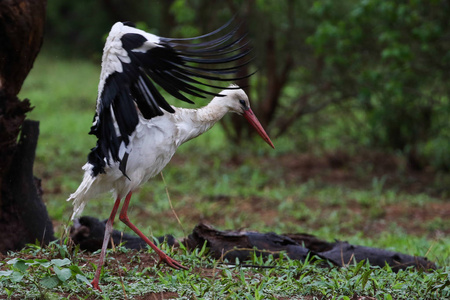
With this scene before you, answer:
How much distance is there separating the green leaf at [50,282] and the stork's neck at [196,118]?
1139 millimetres

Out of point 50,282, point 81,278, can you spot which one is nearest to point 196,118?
point 81,278

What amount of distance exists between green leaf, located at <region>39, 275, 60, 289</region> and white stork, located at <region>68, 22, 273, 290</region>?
0.84ft

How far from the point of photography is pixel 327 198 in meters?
7.75

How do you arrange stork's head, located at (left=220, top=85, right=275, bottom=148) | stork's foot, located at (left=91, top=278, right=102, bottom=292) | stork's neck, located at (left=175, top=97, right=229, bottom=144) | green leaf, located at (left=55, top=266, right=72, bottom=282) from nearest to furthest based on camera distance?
1. green leaf, located at (left=55, top=266, right=72, bottom=282)
2. stork's foot, located at (left=91, top=278, right=102, bottom=292)
3. stork's neck, located at (left=175, top=97, right=229, bottom=144)
4. stork's head, located at (left=220, top=85, right=275, bottom=148)

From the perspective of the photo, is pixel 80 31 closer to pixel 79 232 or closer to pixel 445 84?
pixel 445 84

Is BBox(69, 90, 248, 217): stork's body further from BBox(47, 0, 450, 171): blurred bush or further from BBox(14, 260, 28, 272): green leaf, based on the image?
BBox(47, 0, 450, 171): blurred bush

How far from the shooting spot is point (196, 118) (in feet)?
12.8

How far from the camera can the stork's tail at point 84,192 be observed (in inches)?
144

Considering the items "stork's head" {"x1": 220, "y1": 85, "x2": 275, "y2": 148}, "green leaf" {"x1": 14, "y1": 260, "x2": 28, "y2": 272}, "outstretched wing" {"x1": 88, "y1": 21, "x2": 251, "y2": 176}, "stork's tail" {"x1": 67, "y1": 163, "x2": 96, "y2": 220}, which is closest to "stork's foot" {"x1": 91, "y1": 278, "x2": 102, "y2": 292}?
"green leaf" {"x1": 14, "y1": 260, "x2": 28, "y2": 272}

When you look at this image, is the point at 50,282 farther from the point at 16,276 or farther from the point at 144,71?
the point at 144,71

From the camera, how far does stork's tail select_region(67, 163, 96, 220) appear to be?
365 cm

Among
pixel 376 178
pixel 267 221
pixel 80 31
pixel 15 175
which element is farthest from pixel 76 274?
pixel 80 31

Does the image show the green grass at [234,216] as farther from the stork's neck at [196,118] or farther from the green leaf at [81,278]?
the stork's neck at [196,118]

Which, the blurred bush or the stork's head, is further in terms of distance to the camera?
the blurred bush
